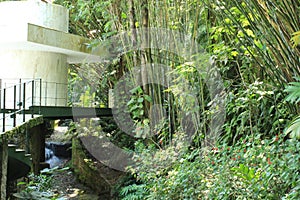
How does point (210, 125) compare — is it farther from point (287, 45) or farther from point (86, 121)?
point (86, 121)

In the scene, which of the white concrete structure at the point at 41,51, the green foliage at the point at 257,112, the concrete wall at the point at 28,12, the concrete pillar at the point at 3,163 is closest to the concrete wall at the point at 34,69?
the white concrete structure at the point at 41,51

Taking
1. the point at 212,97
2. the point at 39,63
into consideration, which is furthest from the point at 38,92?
the point at 212,97

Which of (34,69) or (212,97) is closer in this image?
(212,97)

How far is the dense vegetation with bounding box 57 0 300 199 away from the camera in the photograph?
2.94 meters

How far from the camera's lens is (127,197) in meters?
5.18

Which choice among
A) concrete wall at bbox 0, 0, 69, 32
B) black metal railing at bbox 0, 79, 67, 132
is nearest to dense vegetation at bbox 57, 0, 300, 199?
concrete wall at bbox 0, 0, 69, 32

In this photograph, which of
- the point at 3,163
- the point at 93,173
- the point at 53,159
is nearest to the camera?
the point at 3,163

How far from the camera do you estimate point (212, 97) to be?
456 centimetres

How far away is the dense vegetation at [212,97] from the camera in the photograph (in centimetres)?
294

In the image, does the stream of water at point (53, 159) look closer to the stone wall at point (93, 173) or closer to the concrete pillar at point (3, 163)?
the stone wall at point (93, 173)

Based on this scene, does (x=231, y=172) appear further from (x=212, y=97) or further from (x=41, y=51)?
(x=41, y=51)

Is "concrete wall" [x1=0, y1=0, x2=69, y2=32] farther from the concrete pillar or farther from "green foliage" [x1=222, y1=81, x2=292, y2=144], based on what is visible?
"green foliage" [x1=222, y1=81, x2=292, y2=144]

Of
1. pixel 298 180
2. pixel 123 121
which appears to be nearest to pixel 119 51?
pixel 123 121

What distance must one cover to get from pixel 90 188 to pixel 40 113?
5.07ft
